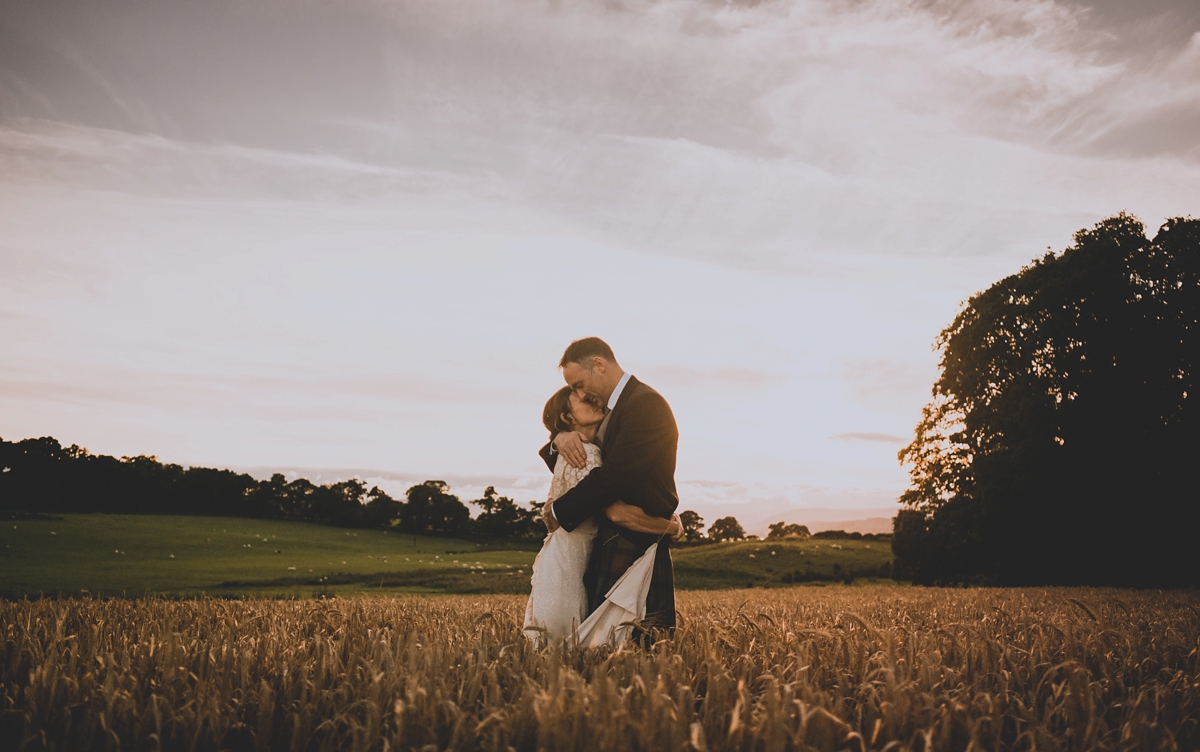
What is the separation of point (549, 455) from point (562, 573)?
993mm

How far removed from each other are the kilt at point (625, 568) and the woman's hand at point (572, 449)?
0.57 m

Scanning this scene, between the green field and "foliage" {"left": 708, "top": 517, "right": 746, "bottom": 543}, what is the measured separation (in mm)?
18465

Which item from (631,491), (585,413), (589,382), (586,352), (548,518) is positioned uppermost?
(586,352)

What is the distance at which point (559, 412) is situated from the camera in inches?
207

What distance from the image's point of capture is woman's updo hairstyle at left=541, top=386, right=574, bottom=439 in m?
5.23

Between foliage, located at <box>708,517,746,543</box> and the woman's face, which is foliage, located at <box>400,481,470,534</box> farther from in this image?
the woman's face

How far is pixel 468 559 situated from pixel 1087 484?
40.5 m

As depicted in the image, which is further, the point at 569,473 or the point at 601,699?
the point at 569,473

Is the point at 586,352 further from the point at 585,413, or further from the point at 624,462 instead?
the point at 624,462

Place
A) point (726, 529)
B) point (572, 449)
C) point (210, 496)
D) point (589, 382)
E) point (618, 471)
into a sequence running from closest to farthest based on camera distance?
1. point (618, 471)
2. point (572, 449)
3. point (589, 382)
4. point (210, 496)
5. point (726, 529)

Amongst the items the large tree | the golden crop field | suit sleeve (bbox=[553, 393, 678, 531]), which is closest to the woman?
suit sleeve (bbox=[553, 393, 678, 531])

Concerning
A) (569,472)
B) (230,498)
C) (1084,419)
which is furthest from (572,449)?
(230,498)

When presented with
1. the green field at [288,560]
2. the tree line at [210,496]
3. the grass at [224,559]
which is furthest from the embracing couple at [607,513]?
the tree line at [210,496]

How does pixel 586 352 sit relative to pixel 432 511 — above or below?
above
